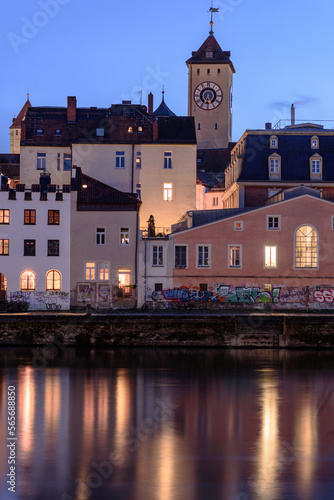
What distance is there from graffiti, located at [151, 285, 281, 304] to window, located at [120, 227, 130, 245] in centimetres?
479

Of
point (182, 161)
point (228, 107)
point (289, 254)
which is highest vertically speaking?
point (228, 107)

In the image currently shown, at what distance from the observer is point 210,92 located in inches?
4843

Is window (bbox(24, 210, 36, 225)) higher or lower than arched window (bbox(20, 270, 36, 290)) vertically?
higher

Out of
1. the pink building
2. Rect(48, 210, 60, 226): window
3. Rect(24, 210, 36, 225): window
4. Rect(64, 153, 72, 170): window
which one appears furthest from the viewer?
Rect(64, 153, 72, 170): window

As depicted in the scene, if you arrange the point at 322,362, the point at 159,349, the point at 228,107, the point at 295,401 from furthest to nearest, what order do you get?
the point at 228,107 < the point at 159,349 < the point at 322,362 < the point at 295,401

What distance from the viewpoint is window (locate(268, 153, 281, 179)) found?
2842 inches

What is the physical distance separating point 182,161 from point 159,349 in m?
27.5

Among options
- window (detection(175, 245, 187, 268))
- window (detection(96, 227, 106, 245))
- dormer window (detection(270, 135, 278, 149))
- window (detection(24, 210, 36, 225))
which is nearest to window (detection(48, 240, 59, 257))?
window (detection(24, 210, 36, 225))

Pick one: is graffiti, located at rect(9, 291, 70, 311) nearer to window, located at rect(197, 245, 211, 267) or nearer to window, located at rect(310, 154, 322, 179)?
window, located at rect(197, 245, 211, 267)

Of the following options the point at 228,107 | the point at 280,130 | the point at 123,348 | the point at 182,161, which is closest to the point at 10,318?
the point at 123,348

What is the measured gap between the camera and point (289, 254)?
6094 cm

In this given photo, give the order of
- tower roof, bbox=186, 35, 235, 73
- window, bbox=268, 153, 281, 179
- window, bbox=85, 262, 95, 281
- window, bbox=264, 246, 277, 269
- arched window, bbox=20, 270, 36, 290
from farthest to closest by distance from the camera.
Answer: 1. tower roof, bbox=186, 35, 235, 73
2. window, bbox=268, 153, 281, 179
3. window, bbox=85, 262, 95, 281
4. arched window, bbox=20, 270, 36, 290
5. window, bbox=264, 246, 277, 269

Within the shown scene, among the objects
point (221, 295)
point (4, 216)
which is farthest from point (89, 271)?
point (221, 295)

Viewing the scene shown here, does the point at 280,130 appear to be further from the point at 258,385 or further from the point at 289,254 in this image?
the point at 258,385
